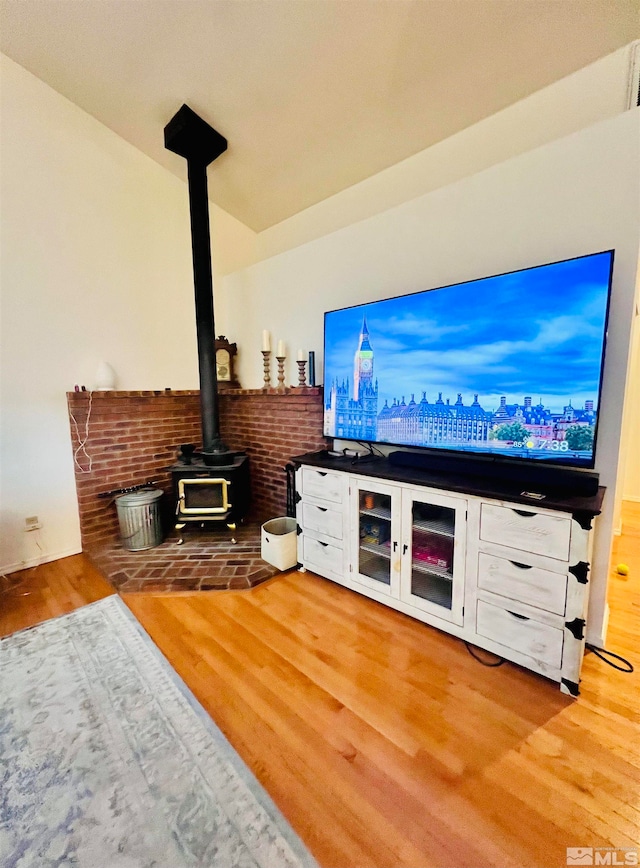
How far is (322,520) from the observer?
2299mm

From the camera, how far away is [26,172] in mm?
2486

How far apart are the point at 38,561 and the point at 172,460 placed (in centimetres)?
125

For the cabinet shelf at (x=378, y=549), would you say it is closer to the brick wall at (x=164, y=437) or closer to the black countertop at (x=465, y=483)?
the black countertop at (x=465, y=483)

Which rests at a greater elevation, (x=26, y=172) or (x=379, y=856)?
(x=26, y=172)

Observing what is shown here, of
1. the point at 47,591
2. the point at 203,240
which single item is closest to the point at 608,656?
the point at 47,591

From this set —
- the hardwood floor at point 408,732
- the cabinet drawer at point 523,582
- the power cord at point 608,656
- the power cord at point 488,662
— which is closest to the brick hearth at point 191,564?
the hardwood floor at point 408,732

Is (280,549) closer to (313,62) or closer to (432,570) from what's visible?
(432,570)

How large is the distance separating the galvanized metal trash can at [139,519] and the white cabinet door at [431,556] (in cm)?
200

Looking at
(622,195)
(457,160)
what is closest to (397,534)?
(622,195)

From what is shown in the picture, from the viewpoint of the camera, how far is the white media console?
4.75ft

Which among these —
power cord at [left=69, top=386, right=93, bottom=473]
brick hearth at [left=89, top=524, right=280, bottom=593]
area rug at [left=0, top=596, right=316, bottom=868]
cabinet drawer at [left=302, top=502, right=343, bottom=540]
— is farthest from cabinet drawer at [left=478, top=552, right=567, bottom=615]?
power cord at [left=69, top=386, right=93, bottom=473]

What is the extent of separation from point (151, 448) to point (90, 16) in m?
2.85

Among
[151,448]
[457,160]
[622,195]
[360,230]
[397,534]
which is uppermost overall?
[457,160]

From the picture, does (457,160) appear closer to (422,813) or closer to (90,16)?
(90,16)
